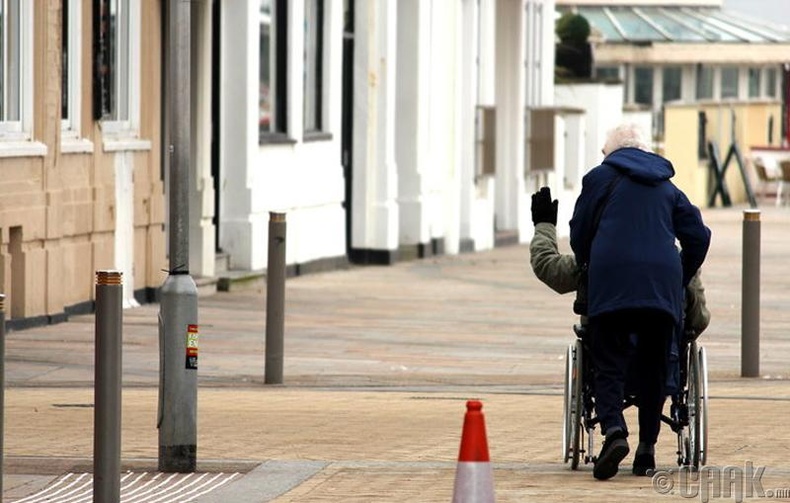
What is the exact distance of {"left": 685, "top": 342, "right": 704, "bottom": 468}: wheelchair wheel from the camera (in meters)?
9.98

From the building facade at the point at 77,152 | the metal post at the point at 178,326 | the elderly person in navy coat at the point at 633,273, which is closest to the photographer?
the elderly person in navy coat at the point at 633,273

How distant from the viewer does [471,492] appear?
300 inches

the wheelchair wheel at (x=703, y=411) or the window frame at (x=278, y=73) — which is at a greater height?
the window frame at (x=278, y=73)

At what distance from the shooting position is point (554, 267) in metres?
10.2

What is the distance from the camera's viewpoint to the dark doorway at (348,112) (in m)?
27.2

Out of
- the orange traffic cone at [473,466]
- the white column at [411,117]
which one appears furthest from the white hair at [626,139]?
the white column at [411,117]

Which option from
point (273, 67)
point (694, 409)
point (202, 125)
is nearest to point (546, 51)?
point (273, 67)

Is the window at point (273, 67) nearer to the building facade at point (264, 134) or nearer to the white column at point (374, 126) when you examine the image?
the building facade at point (264, 134)

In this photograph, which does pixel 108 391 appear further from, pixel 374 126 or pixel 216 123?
pixel 374 126

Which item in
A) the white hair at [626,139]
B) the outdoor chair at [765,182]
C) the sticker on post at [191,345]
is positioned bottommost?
the outdoor chair at [765,182]

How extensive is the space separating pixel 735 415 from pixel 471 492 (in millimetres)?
5205

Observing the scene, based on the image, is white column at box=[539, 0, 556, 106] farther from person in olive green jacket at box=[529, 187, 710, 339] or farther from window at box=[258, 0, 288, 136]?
person in olive green jacket at box=[529, 187, 710, 339]

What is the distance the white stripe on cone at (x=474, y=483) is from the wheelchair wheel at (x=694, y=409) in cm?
254

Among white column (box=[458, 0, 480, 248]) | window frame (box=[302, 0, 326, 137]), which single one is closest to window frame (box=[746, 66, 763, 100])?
white column (box=[458, 0, 480, 248])
